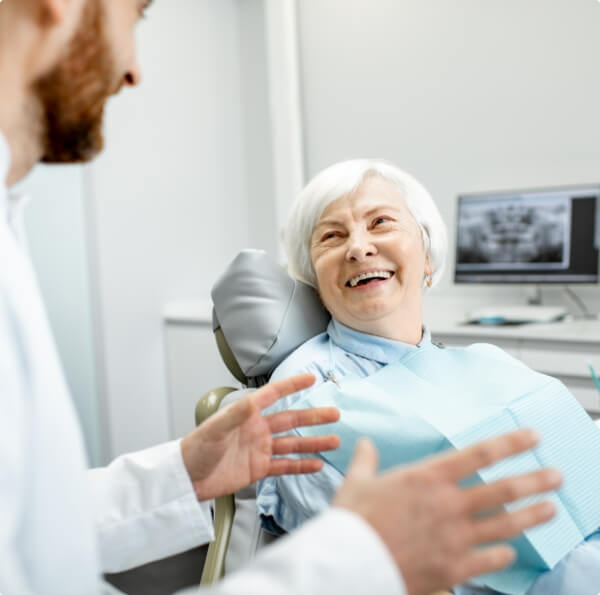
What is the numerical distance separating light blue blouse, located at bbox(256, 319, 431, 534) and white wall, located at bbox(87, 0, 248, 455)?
1942mm

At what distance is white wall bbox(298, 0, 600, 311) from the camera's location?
9.20ft

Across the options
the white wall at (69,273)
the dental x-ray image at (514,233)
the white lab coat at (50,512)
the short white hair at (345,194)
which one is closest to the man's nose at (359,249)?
the short white hair at (345,194)

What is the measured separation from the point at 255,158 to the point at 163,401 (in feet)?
5.01

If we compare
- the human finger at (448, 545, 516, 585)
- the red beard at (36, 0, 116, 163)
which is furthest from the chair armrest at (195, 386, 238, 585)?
the human finger at (448, 545, 516, 585)

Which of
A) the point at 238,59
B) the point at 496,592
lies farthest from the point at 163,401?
the point at 496,592

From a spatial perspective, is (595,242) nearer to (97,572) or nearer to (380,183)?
(380,183)

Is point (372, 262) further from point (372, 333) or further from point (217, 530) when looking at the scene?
point (217, 530)

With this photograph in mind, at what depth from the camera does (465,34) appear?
9.95 feet

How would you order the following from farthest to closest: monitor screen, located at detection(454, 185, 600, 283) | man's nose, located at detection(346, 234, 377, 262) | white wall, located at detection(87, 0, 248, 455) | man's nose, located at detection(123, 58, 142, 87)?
1. white wall, located at detection(87, 0, 248, 455)
2. monitor screen, located at detection(454, 185, 600, 283)
3. man's nose, located at detection(346, 234, 377, 262)
4. man's nose, located at detection(123, 58, 142, 87)

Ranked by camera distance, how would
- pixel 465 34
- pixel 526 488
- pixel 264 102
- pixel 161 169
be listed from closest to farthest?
1. pixel 526 488
2. pixel 465 34
3. pixel 161 169
4. pixel 264 102

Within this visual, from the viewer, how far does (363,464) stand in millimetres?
633

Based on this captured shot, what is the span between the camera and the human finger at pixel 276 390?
88 cm

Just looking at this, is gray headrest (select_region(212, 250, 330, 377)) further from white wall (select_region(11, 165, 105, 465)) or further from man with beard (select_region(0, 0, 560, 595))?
white wall (select_region(11, 165, 105, 465))

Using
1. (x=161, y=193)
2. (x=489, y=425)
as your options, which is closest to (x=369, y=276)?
(x=489, y=425)
